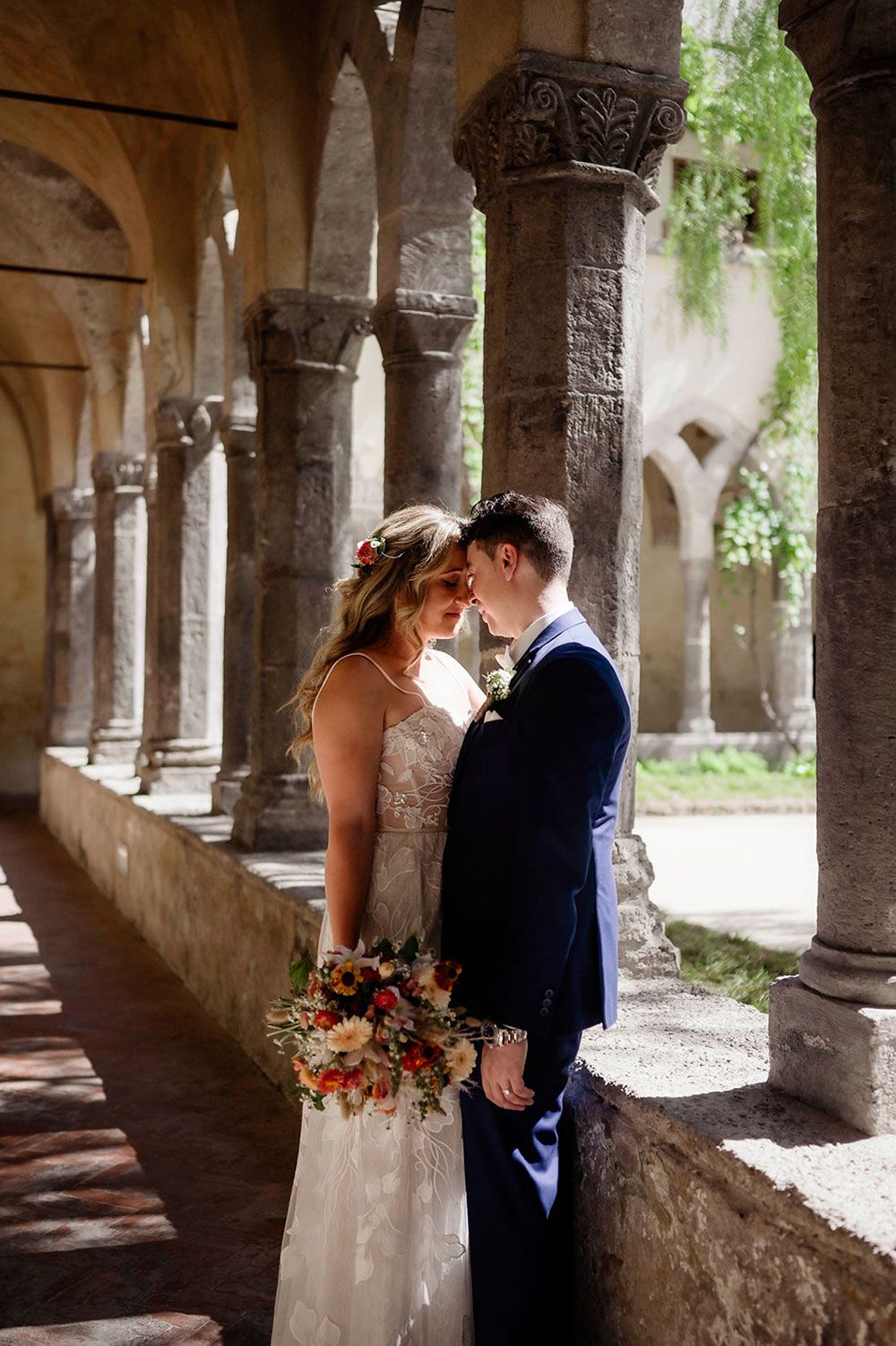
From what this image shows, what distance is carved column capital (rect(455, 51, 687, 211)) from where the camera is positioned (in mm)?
3096

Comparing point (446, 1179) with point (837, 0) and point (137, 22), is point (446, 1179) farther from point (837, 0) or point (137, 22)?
point (137, 22)

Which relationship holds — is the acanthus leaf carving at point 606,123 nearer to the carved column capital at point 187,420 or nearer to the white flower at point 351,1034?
the white flower at point 351,1034

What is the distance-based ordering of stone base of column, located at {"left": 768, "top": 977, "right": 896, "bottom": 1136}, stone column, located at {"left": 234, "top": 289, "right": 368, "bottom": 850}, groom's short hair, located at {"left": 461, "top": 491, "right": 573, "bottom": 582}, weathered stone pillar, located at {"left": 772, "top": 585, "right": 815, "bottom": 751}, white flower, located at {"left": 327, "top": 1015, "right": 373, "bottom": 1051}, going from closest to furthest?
stone base of column, located at {"left": 768, "top": 977, "right": 896, "bottom": 1136} → white flower, located at {"left": 327, "top": 1015, "right": 373, "bottom": 1051} → groom's short hair, located at {"left": 461, "top": 491, "right": 573, "bottom": 582} → stone column, located at {"left": 234, "top": 289, "right": 368, "bottom": 850} → weathered stone pillar, located at {"left": 772, "top": 585, "right": 815, "bottom": 751}

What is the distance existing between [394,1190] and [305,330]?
14.6ft

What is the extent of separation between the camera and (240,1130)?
436cm

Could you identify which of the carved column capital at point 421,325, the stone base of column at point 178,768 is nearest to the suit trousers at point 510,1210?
the carved column capital at point 421,325

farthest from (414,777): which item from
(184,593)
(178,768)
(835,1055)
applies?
(184,593)

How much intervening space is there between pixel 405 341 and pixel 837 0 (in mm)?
2880

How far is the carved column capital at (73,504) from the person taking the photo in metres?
14.0

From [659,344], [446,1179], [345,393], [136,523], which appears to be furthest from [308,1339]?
[659,344]

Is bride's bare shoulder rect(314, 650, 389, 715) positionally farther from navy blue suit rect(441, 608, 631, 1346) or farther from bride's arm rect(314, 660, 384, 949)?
navy blue suit rect(441, 608, 631, 1346)

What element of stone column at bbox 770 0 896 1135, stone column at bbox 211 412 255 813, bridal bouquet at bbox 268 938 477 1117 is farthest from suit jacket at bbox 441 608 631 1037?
stone column at bbox 211 412 255 813

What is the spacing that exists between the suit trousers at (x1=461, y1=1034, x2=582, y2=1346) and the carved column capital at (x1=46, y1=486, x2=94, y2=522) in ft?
40.9

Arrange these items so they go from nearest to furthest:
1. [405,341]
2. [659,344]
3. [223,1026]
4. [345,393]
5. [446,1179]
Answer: [446,1179] → [405,341] → [223,1026] → [345,393] → [659,344]
